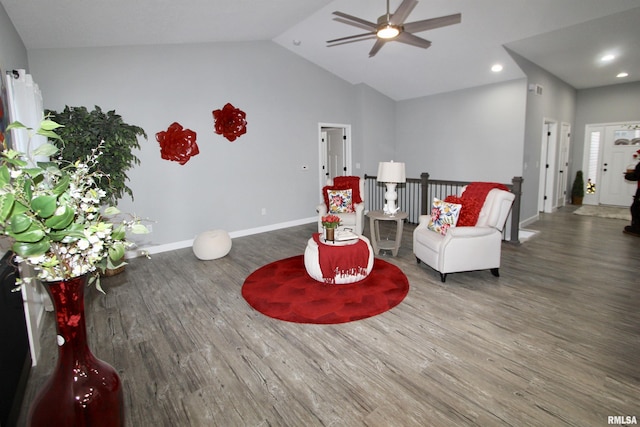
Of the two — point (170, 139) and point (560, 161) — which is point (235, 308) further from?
point (560, 161)

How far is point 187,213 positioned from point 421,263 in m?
3.73

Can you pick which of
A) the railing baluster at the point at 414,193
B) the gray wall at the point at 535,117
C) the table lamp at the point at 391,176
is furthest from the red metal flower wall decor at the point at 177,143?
the gray wall at the point at 535,117

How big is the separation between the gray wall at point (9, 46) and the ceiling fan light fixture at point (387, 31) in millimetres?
3289

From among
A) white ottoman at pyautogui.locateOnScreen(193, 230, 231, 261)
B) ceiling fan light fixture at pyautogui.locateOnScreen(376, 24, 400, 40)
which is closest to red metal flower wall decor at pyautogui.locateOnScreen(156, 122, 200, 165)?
white ottoman at pyautogui.locateOnScreen(193, 230, 231, 261)

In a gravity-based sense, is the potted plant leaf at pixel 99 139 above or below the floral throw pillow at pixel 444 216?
above

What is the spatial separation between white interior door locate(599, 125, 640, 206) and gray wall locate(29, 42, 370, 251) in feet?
21.2

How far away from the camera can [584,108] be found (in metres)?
8.28

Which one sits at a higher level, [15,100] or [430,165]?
[15,100]

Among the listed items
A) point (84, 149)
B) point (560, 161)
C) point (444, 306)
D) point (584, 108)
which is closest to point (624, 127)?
point (584, 108)

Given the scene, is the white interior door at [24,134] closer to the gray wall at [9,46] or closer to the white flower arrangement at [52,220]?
the gray wall at [9,46]

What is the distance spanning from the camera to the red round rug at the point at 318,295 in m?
3.11

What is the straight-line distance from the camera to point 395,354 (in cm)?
250

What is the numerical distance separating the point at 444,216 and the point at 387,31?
2128 millimetres

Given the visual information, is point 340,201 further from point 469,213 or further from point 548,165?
point 548,165
